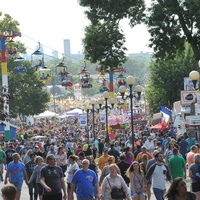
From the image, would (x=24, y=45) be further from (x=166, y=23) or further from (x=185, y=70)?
(x=166, y=23)

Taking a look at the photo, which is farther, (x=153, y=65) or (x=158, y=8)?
(x=153, y=65)

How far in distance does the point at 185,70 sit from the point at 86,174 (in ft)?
187

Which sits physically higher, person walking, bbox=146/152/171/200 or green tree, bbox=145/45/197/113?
green tree, bbox=145/45/197/113

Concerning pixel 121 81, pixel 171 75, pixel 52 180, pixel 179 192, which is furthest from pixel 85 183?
pixel 171 75

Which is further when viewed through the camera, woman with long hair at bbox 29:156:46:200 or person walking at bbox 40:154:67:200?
woman with long hair at bbox 29:156:46:200

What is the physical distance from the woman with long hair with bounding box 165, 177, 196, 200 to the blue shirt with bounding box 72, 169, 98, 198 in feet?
17.4

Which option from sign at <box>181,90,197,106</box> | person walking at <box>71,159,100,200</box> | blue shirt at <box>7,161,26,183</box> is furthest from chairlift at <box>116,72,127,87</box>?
person walking at <box>71,159,100,200</box>

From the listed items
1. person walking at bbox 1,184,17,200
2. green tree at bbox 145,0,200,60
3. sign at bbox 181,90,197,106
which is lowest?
person walking at bbox 1,184,17,200

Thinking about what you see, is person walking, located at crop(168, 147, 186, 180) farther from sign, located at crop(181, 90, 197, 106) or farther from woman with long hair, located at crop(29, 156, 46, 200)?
sign, located at crop(181, 90, 197, 106)

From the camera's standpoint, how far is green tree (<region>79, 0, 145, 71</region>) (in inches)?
1174

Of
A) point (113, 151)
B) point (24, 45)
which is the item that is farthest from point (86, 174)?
point (24, 45)

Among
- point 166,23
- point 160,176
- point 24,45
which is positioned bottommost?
point 160,176

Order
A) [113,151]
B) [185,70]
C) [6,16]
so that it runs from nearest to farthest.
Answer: [113,151], [185,70], [6,16]

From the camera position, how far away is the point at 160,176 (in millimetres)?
17953
